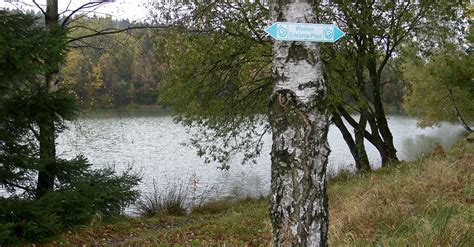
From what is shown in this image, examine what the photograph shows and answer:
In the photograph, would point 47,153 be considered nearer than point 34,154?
No

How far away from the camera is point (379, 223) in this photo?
5.02 m

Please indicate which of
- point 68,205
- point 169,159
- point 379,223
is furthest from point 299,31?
point 169,159

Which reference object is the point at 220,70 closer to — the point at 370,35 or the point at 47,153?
the point at 370,35

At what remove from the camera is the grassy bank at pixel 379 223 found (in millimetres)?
4234

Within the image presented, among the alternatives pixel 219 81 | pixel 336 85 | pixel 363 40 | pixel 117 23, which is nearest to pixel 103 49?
pixel 117 23

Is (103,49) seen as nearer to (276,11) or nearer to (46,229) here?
(46,229)

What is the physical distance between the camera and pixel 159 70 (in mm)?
11969

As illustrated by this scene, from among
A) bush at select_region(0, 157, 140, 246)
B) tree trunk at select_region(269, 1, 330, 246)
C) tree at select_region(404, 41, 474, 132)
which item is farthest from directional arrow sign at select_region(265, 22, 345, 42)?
tree at select_region(404, 41, 474, 132)

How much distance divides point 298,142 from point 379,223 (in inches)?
113

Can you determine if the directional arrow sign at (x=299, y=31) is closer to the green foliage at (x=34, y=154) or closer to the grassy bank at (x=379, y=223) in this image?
the grassy bank at (x=379, y=223)

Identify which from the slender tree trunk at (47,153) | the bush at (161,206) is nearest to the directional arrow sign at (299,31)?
the slender tree trunk at (47,153)

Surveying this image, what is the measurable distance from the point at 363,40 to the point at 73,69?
9.17 metres

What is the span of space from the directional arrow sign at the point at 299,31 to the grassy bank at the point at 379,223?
7.08ft

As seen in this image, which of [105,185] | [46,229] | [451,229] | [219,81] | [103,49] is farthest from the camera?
[219,81]
